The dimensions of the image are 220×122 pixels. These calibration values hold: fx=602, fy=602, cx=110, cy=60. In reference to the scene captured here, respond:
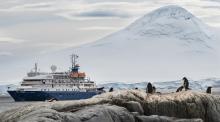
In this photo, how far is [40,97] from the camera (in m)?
112

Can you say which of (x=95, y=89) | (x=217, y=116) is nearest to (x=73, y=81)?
(x=95, y=89)

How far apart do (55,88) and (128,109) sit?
94.9 metres

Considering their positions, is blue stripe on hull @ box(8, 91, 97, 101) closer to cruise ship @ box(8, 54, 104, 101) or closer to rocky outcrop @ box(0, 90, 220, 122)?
cruise ship @ box(8, 54, 104, 101)

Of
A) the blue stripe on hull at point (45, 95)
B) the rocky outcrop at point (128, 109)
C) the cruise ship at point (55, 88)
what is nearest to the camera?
the rocky outcrop at point (128, 109)

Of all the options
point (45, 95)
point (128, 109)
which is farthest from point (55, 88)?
point (128, 109)

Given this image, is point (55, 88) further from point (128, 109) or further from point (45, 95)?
point (128, 109)

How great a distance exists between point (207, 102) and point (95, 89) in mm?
97767

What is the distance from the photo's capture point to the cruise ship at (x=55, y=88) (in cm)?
11131

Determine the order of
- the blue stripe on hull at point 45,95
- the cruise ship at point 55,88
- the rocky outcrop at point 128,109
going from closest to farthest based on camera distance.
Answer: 1. the rocky outcrop at point 128,109
2. the blue stripe on hull at point 45,95
3. the cruise ship at point 55,88

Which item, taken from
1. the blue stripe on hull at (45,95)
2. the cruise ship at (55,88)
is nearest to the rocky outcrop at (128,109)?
the cruise ship at (55,88)

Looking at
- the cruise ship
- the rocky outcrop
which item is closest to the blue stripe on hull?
the cruise ship

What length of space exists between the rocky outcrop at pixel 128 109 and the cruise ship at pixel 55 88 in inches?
3445

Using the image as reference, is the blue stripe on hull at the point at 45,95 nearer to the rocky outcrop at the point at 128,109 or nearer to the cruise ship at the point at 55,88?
the cruise ship at the point at 55,88

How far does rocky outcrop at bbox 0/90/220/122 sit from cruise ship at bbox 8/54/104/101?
287 feet
